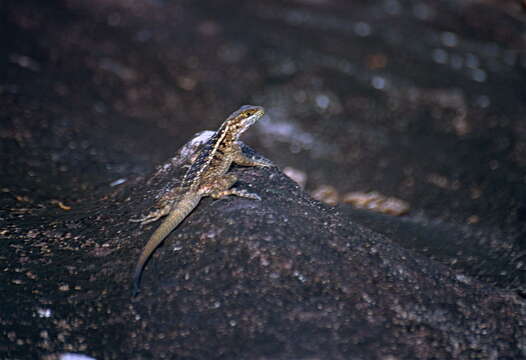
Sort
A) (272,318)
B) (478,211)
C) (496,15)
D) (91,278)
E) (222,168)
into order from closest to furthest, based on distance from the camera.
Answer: (272,318) → (91,278) → (222,168) → (478,211) → (496,15)

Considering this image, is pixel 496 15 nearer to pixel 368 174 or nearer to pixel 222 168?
pixel 368 174

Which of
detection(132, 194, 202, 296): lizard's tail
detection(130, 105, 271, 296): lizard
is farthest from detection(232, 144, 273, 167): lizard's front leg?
detection(132, 194, 202, 296): lizard's tail

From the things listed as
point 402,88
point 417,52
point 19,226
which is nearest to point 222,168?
Answer: point 19,226

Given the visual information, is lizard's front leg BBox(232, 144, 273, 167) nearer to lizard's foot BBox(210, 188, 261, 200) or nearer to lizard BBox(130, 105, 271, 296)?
lizard BBox(130, 105, 271, 296)

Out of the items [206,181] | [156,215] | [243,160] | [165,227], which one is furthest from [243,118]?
[165,227]

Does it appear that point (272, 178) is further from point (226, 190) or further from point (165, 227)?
point (165, 227)

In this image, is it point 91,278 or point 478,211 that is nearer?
point 91,278
